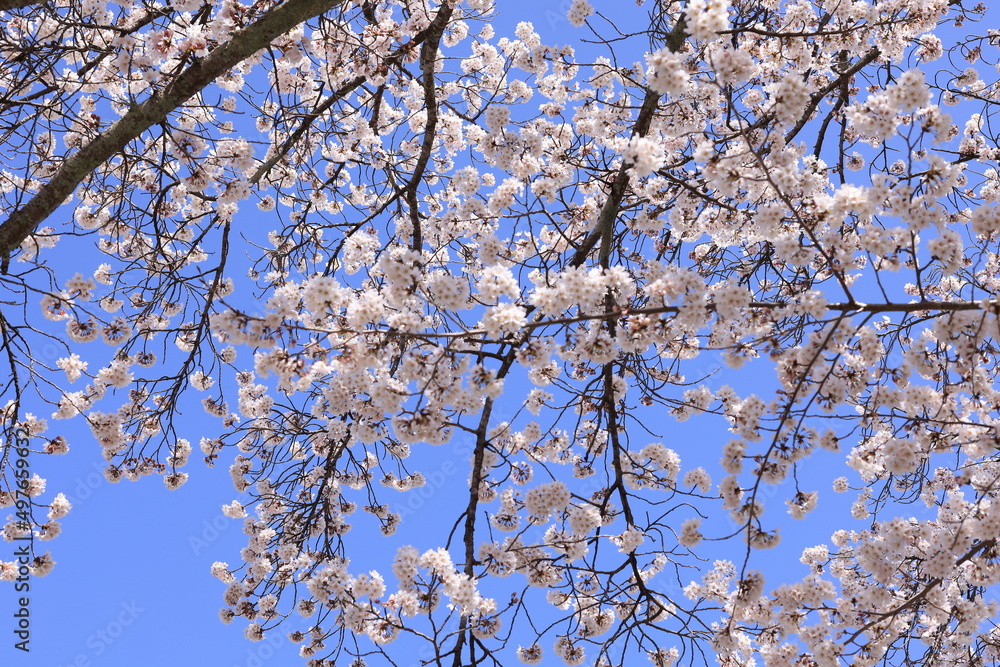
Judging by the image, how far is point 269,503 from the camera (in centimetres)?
527

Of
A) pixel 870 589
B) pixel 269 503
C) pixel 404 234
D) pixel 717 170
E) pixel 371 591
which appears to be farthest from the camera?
pixel 404 234

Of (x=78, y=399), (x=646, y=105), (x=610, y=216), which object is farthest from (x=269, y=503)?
(x=646, y=105)

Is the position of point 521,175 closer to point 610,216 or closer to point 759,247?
point 610,216

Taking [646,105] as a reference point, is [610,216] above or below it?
below

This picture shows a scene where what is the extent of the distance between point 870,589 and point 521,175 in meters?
3.44

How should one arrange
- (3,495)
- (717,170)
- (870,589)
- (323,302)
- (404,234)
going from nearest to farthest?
(323,302), (717,170), (870,589), (3,495), (404,234)

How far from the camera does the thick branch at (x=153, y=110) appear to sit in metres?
3.44

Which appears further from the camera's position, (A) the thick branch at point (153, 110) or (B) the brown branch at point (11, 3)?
(A) the thick branch at point (153, 110)

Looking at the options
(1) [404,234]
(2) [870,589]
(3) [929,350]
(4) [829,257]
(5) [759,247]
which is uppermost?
(5) [759,247]

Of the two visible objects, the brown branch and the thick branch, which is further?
the thick branch

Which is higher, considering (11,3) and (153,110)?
(153,110)

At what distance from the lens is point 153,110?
3434 mm

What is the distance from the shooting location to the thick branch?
344 cm

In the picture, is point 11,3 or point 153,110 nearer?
point 11,3
